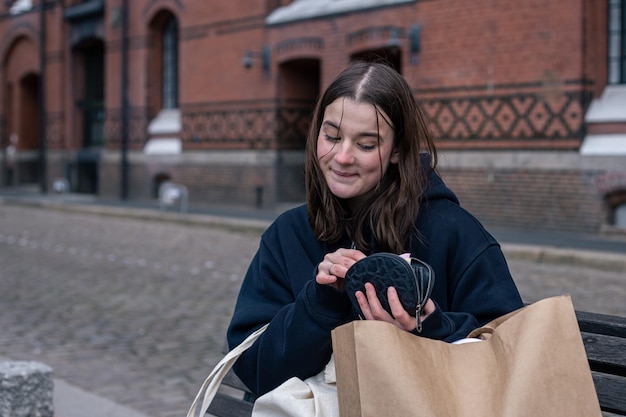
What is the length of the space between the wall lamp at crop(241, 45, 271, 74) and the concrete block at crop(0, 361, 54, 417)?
601 inches

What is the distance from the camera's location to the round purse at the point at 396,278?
2070 millimetres

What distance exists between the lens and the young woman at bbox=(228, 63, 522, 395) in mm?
2373

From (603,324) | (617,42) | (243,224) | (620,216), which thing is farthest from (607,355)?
(243,224)

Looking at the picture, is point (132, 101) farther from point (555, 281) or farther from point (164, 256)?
point (555, 281)

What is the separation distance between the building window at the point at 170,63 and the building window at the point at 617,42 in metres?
12.0

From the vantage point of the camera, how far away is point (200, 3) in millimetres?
20906

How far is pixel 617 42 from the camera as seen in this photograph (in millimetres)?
14000

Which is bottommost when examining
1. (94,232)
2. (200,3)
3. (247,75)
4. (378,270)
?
(94,232)

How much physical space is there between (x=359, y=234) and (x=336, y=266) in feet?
1.15

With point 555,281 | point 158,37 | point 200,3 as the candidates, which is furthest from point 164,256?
point 158,37

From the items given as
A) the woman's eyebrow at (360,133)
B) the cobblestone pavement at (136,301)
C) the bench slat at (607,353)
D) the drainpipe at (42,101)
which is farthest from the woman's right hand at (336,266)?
the drainpipe at (42,101)

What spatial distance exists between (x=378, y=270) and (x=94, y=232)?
1481 cm

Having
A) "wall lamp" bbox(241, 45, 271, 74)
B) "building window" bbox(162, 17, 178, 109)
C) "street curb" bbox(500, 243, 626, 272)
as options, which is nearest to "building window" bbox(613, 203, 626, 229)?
"street curb" bbox(500, 243, 626, 272)

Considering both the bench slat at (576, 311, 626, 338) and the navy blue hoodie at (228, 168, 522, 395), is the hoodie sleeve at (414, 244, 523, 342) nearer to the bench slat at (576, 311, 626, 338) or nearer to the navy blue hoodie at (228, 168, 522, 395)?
the navy blue hoodie at (228, 168, 522, 395)
